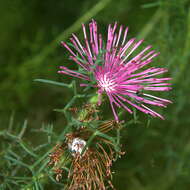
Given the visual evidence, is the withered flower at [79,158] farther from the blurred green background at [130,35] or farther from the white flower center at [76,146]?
the blurred green background at [130,35]

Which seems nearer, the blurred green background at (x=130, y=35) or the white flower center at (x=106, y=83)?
the white flower center at (x=106, y=83)

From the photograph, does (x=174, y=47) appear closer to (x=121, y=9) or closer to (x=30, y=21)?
(x=121, y=9)

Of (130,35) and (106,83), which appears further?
(130,35)

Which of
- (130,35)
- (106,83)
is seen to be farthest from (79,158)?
(130,35)

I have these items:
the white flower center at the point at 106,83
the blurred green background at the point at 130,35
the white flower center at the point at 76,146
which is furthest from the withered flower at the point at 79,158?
the blurred green background at the point at 130,35

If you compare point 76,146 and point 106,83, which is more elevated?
point 106,83

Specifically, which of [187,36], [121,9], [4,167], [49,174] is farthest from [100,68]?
[121,9]

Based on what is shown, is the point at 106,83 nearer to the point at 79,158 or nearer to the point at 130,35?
the point at 79,158
